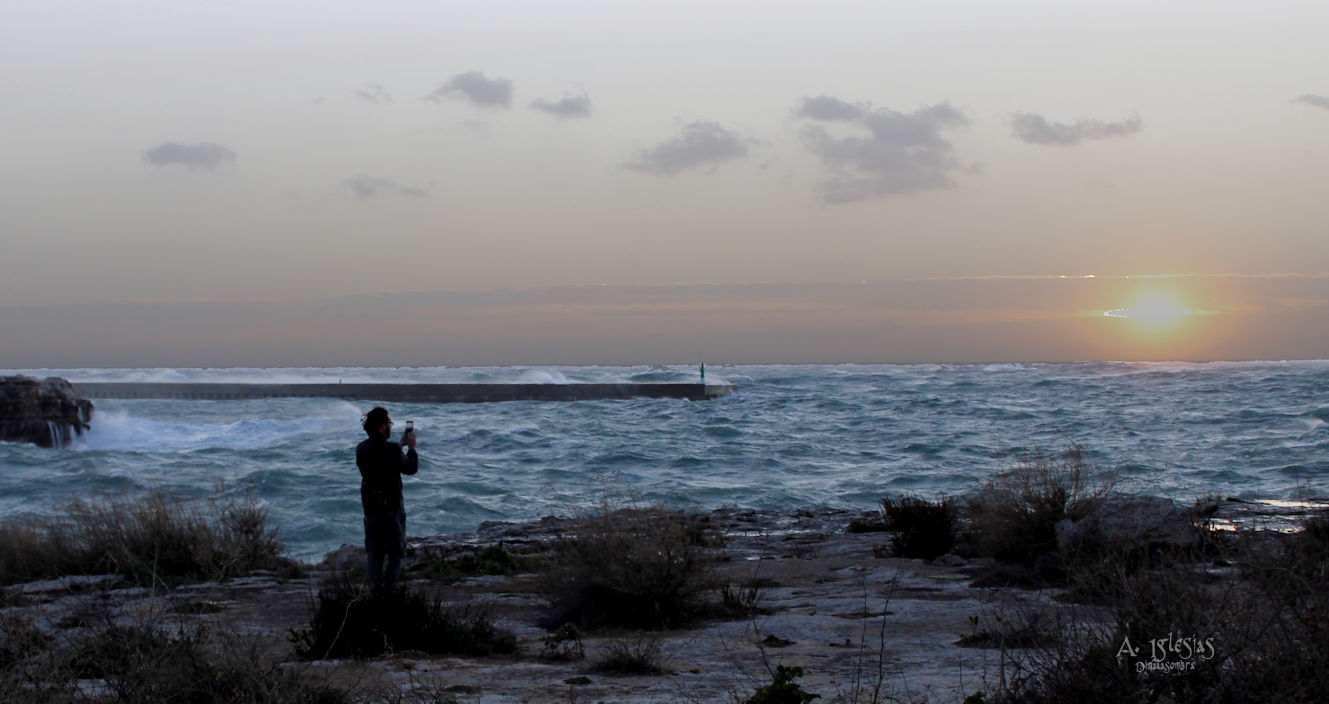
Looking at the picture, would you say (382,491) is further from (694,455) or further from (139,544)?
(694,455)

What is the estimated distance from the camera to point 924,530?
11.7 m

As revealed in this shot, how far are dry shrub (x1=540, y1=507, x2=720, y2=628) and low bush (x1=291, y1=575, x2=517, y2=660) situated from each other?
97 centimetres

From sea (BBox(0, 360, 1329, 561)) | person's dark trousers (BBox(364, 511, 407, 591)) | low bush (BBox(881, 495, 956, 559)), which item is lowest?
sea (BBox(0, 360, 1329, 561))

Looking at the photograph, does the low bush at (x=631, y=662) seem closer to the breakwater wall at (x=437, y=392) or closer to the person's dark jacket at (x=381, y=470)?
the person's dark jacket at (x=381, y=470)

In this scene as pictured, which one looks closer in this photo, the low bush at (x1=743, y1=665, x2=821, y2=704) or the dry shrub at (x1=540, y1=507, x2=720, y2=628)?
the low bush at (x1=743, y1=665, x2=821, y2=704)

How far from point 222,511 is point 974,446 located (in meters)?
24.2

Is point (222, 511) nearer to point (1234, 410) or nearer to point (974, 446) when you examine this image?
point (974, 446)

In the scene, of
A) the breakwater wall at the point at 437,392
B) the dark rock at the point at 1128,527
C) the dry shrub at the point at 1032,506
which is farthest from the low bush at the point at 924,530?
the breakwater wall at the point at 437,392

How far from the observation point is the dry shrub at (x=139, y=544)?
37.6 feet

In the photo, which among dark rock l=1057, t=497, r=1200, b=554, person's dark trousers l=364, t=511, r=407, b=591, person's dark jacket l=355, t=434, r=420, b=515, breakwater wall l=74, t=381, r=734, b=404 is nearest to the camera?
dark rock l=1057, t=497, r=1200, b=554

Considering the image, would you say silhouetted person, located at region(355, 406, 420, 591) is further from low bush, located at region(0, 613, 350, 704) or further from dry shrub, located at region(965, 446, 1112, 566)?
dry shrub, located at region(965, 446, 1112, 566)

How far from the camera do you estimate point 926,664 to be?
618 centimetres

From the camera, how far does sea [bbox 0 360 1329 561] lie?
21453 millimetres

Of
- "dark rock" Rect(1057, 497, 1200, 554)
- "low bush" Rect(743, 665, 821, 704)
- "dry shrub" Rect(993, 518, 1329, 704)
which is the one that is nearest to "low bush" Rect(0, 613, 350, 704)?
"low bush" Rect(743, 665, 821, 704)
